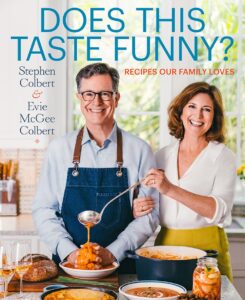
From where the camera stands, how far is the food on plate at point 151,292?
2.20m

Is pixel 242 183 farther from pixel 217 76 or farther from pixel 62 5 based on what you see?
pixel 62 5

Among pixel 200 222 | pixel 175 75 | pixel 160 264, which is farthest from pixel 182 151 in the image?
pixel 175 75

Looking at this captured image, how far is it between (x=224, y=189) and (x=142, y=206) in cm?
39

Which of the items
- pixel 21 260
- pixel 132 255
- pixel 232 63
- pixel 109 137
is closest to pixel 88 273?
pixel 132 255

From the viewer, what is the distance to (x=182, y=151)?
10.2ft

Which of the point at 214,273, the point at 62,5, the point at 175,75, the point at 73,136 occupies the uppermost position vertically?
the point at 62,5

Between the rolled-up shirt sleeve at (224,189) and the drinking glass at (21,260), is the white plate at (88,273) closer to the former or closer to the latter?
the drinking glass at (21,260)

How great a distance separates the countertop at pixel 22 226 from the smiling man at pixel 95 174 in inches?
39.9

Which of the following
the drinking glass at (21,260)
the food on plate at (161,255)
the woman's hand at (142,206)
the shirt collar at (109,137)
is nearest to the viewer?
the drinking glass at (21,260)

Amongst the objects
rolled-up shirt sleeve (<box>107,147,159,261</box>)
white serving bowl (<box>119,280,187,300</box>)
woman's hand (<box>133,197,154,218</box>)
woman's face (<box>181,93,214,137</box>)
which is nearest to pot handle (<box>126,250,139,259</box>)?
white serving bowl (<box>119,280,187,300</box>)

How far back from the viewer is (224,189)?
2.93 metres

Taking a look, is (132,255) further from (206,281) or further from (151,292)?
(206,281)

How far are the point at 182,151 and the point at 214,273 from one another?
3.21 ft

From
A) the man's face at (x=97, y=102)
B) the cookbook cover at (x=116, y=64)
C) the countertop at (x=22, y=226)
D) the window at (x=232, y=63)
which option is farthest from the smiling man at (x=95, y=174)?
the window at (x=232, y=63)
